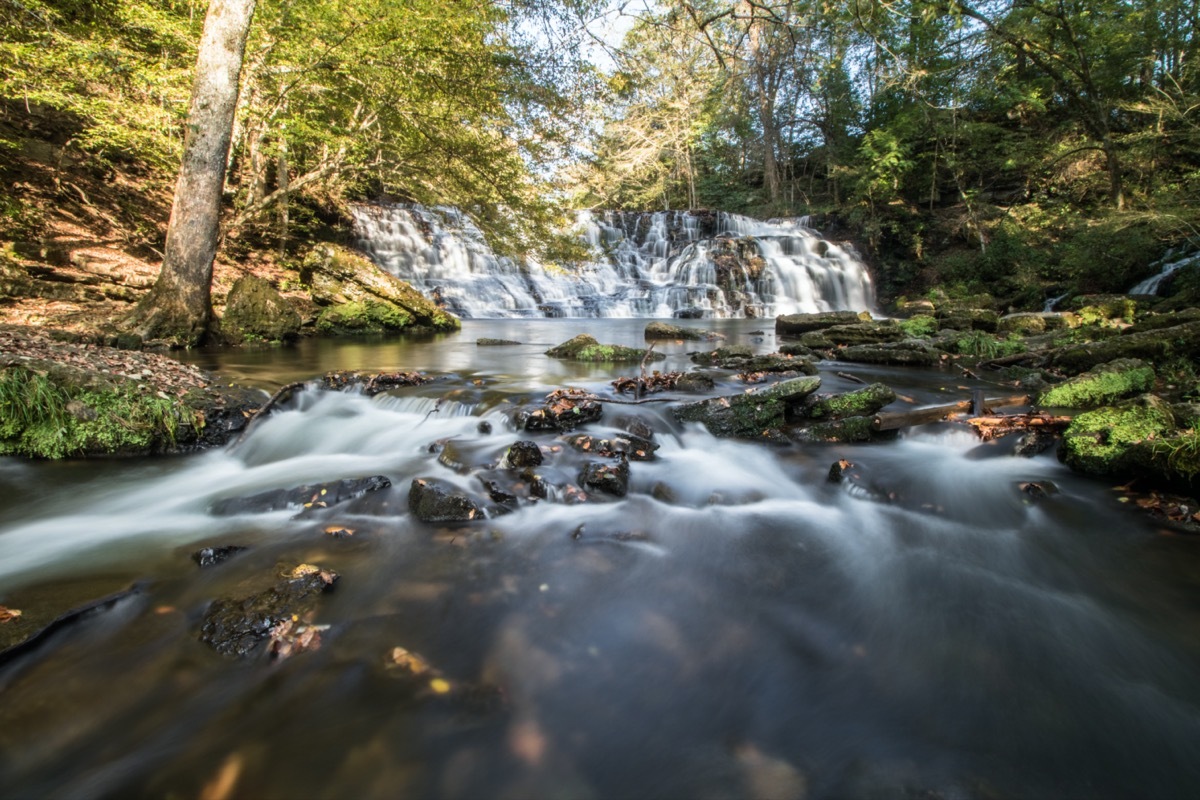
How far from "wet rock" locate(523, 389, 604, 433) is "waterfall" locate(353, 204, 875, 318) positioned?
12.7 m

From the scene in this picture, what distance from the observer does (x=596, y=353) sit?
912 cm

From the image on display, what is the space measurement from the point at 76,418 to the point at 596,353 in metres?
6.45

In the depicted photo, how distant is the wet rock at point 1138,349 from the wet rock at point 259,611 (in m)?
8.78

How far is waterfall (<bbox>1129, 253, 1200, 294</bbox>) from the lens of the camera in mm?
12445

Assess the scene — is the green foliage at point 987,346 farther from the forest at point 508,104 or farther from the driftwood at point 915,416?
the driftwood at point 915,416

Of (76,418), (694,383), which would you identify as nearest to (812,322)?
(694,383)

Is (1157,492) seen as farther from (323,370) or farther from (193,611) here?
(323,370)

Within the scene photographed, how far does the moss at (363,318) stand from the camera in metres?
12.8

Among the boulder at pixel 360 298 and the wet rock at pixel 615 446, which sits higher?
the boulder at pixel 360 298

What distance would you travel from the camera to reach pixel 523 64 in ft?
31.1

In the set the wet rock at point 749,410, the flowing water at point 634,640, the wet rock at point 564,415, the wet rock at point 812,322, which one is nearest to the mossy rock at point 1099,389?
the flowing water at point 634,640

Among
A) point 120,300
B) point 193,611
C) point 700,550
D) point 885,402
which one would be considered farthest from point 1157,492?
point 120,300

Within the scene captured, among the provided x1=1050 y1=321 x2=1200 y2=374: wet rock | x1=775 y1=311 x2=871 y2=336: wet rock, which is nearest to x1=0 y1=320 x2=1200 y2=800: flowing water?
x1=1050 y1=321 x2=1200 y2=374: wet rock

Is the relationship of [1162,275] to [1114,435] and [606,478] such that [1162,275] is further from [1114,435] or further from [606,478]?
[606,478]
